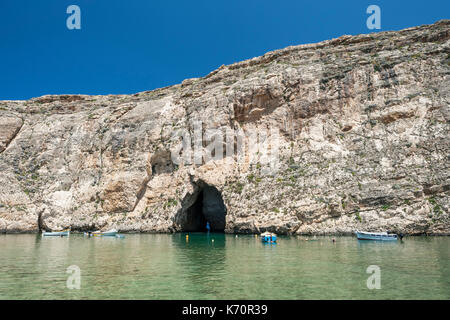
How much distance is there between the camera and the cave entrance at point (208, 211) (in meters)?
57.8

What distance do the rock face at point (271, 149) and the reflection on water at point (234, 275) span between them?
14.8 m

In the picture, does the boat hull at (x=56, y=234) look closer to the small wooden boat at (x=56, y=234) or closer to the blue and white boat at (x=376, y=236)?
the small wooden boat at (x=56, y=234)

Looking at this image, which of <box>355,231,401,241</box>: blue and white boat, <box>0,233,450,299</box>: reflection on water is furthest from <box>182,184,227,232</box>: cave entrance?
<box>0,233,450,299</box>: reflection on water

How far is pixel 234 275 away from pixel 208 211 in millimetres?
43252

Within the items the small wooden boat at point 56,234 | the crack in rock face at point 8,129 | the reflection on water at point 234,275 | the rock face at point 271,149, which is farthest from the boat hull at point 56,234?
the crack in rock face at point 8,129

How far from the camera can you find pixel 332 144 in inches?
1849

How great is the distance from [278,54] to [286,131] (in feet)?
57.3

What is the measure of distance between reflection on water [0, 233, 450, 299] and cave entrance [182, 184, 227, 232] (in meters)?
30.8

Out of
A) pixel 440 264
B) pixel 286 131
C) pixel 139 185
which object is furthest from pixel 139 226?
pixel 440 264

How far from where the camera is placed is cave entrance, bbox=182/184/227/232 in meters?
57.8

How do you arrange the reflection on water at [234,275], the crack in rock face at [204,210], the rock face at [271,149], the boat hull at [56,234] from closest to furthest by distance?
the reflection on water at [234,275] < the rock face at [271,149] < the boat hull at [56,234] < the crack in rock face at [204,210]

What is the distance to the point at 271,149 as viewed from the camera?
167ft

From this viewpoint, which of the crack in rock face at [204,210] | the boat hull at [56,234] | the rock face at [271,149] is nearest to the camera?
the rock face at [271,149]
